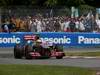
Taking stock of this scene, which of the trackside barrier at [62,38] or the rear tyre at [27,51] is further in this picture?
the trackside barrier at [62,38]

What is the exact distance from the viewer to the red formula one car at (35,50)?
2300cm

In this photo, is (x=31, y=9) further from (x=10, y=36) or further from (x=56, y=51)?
(x=56, y=51)

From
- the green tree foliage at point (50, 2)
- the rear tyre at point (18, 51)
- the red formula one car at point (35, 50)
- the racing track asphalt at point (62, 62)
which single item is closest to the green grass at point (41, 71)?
the racing track asphalt at point (62, 62)

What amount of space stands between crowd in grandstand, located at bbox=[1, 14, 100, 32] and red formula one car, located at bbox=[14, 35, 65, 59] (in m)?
9.38

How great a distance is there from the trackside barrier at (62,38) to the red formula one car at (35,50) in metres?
6.91

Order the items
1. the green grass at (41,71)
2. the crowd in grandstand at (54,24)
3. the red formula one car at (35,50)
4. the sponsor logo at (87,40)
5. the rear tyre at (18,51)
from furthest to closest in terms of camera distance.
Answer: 1. the crowd in grandstand at (54,24)
2. the sponsor logo at (87,40)
3. the rear tyre at (18,51)
4. the red formula one car at (35,50)
5. the green grass at (41,71)

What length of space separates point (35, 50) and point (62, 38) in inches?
301

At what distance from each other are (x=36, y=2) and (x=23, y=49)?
857 inches

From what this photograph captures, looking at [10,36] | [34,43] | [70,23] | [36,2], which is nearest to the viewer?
[34,43]

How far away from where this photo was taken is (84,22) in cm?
3303

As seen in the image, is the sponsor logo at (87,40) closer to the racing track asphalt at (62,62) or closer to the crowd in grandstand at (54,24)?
the crowd in grandstand at (54,24)

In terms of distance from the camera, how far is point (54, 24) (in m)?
33.2

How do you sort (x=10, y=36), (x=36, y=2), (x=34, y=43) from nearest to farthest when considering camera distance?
(x=34, y=43), (x=10, y=36), (x=36, y=2)

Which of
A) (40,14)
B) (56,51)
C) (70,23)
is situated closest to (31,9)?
(40,14)
